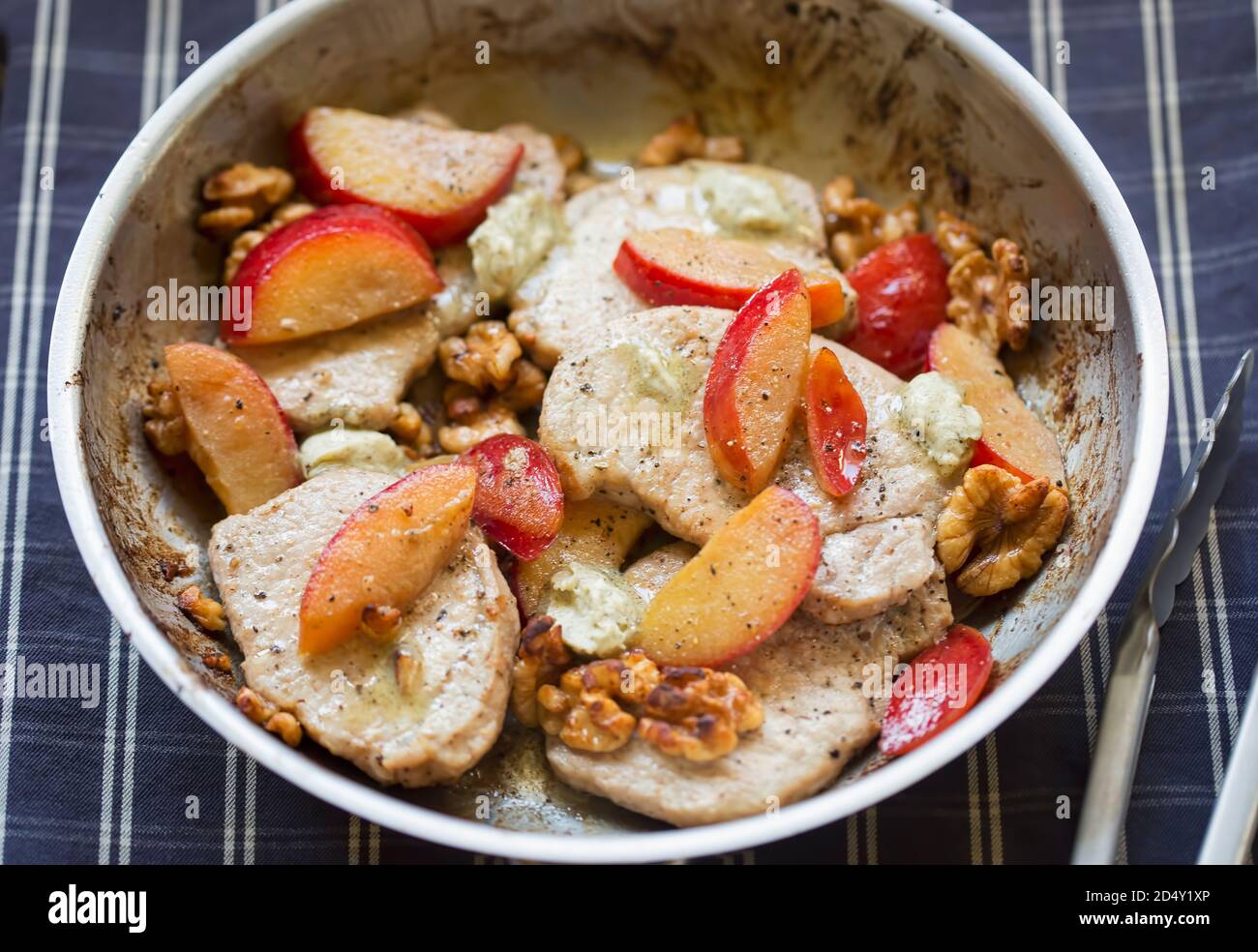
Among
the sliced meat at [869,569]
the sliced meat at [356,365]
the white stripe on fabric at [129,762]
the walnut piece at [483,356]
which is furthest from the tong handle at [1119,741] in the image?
the white stripe on fabric at [129,762]

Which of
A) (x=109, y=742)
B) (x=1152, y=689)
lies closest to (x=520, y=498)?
(x=109, y=742)

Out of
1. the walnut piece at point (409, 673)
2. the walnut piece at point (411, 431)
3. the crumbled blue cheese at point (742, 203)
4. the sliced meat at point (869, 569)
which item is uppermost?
the crumbled blue cheese at point (742, 203)

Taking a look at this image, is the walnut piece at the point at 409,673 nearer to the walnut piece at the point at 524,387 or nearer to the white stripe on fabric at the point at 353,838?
the white stripe on fabric at the point at 353,838

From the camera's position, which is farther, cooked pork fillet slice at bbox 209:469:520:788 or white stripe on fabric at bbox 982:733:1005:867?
white stripe on fabric at bbox 982:733:1005:867

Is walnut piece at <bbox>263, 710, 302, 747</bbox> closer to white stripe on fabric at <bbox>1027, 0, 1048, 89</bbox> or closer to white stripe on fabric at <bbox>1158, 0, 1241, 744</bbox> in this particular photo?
white stripe on fabric at <bbox>1158, 0, 1241, 744</bbox>

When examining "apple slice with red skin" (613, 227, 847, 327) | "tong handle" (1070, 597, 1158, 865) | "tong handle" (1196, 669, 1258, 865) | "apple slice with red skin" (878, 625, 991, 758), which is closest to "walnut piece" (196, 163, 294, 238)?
"apple slice with red skin" (613, 227, 847, 327)

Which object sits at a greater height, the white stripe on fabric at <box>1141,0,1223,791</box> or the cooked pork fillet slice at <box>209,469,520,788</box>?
the white stripe on fabric at <box>1141,0,1223,791</box>

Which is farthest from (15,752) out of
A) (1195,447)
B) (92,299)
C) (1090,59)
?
(1090,59)
